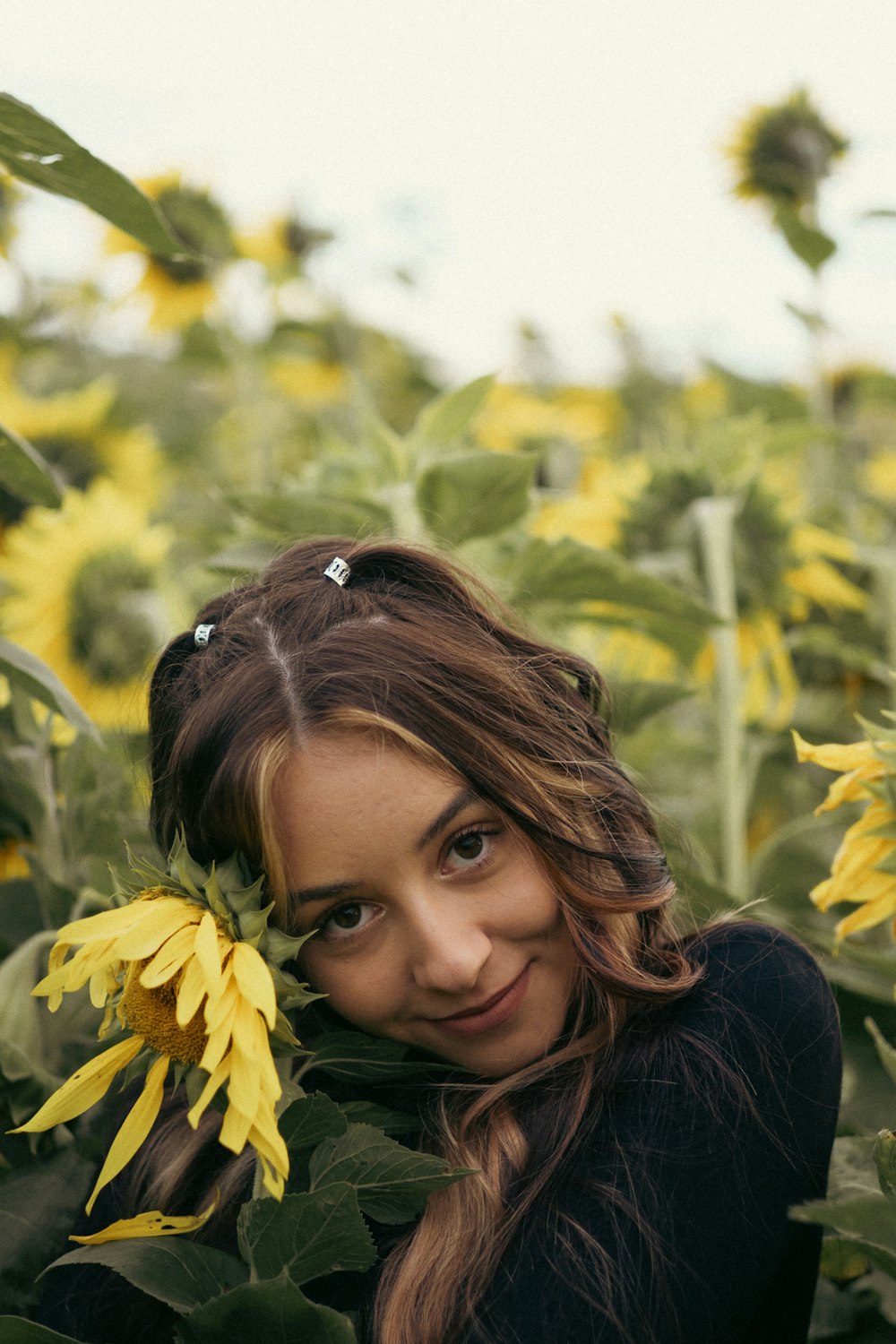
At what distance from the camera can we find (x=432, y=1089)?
815mm

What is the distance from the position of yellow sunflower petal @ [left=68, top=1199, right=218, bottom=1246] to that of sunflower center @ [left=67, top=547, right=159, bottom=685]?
0.86 metres

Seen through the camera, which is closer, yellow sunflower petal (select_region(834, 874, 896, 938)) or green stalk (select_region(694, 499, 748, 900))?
yellow sunflower petal (select_region(834, 874, 896, 938))

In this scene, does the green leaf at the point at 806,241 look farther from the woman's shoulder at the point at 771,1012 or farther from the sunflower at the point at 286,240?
the sunflower at the point at 286,240

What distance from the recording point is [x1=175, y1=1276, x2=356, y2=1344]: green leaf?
614mm

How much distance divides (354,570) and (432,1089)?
309 millimetres

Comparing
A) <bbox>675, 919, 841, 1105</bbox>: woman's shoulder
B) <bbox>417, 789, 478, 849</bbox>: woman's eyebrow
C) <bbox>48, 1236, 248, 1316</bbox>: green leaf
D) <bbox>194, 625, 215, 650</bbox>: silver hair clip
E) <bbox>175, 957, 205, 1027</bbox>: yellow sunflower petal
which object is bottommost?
<bbox>48, 1236, 248, 1316</bbox>: green leaf

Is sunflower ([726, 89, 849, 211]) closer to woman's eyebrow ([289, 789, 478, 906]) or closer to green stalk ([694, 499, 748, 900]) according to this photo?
green stalk ([694, 499, 748, 900])

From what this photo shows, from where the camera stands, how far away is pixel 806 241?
138 cm

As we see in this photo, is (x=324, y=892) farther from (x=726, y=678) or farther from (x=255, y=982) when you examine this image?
(x=726, y=678)

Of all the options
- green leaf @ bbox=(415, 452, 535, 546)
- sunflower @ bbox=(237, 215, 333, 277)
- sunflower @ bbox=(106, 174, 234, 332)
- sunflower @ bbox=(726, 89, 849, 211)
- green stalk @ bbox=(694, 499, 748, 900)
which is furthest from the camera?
sunflower @ bbox=(237, 215, 333, 277)

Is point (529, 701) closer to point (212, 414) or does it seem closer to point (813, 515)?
point (813, 515)

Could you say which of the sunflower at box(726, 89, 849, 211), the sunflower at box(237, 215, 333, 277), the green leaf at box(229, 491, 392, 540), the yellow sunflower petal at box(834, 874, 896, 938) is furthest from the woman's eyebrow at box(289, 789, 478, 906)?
the sunflower at box(237, 215, 333, 277)

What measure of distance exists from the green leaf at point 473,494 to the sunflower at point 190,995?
1.35ft

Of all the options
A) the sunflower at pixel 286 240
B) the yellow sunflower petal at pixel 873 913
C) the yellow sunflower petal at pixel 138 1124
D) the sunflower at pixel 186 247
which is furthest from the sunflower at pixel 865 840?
the sunflower at pixel 286 240
